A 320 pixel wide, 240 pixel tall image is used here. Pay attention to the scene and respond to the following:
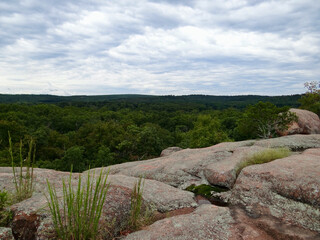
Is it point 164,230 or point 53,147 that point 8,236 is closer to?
point 164,230

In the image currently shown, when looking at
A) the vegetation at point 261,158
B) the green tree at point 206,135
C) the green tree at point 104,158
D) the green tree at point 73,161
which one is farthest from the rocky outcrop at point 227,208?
the green tree at point 73,161

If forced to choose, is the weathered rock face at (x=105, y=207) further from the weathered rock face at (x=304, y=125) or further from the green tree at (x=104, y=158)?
the green tree at (x=104, y=158)

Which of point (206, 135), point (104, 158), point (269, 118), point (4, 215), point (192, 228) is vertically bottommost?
point (104, 158)

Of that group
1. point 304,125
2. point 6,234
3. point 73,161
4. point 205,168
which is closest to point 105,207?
point 6,234

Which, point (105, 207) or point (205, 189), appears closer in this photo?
point (105, 207)

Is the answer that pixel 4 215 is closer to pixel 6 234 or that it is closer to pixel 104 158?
pixel 6 234

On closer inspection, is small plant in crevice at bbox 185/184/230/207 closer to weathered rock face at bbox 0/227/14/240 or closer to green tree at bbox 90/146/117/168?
weathered rock face at bbox 0/227/14/240

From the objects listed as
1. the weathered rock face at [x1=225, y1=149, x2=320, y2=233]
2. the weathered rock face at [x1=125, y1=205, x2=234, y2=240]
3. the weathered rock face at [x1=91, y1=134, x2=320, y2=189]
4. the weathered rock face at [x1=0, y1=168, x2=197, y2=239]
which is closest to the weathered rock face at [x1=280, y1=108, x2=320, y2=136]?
the weathered rock face at [x1=91, y1=134, x2=320, y2=189]

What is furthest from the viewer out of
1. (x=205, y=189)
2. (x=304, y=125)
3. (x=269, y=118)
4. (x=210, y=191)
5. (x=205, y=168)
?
(x=304, y=125)

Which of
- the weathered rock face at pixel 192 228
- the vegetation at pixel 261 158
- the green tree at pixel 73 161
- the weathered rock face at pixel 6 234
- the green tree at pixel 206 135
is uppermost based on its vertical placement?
the vegetation at pixel 261 158

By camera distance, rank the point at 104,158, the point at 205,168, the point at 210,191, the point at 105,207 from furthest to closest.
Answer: the point at 104,158, the point at 205,168, the point at 210,191, the point at 105,207

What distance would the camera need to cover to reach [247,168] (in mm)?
7512

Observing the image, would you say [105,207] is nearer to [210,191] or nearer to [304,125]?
[210,191]

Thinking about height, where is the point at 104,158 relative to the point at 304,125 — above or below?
below
